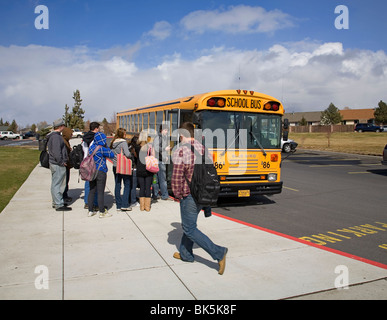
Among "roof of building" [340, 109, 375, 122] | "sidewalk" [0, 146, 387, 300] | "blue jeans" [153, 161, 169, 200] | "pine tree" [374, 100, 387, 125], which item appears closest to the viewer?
"sidewalk" [0, 146, 387, 300]

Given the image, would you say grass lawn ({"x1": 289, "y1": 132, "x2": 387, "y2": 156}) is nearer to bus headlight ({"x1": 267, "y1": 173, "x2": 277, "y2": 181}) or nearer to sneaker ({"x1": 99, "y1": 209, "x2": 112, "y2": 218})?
bus headlight ({"x1": 267, "y1": 173, "x2": 277, "y2": 181})

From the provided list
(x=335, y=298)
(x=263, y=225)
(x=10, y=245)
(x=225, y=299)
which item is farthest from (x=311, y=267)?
(x=10, y=245)

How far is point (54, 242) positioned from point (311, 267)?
12.7ft

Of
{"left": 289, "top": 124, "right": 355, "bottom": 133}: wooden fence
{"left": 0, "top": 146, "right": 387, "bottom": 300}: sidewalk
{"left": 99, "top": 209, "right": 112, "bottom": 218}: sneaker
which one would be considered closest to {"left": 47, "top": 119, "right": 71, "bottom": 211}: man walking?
{"left": 0, "top": 146, "right": 387, "bottom": 300}: sidewalk

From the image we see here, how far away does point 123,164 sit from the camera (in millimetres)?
7586

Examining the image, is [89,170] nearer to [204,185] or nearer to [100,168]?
[100,168]

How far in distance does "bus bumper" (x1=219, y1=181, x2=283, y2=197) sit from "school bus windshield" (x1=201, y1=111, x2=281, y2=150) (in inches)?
35.9

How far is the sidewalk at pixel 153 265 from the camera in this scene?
3.96m

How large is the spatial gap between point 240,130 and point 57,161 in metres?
4.22

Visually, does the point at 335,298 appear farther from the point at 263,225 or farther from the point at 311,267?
the point at 263,225

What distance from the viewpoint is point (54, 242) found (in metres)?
5.65

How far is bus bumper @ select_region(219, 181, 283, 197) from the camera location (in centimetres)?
834

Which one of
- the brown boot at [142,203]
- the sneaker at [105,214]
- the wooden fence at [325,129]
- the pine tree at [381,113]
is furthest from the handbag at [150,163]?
the pine tree at [381,113]

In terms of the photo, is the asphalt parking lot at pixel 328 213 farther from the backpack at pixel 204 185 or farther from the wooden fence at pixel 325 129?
the wooden fence at pixel 325 129
